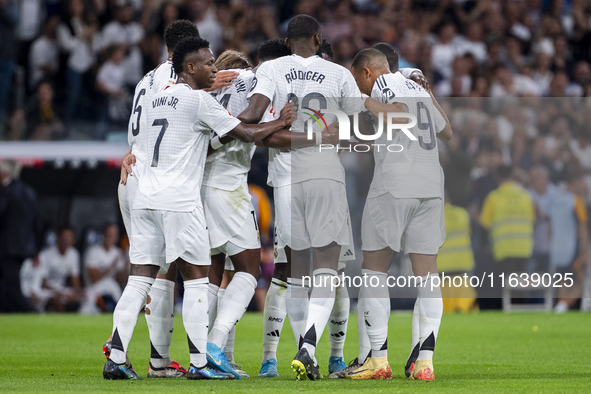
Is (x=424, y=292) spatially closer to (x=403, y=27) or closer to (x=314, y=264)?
(x=314, y=264)

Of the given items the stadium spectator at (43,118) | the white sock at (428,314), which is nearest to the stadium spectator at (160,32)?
the stadium spectator at (43,118)

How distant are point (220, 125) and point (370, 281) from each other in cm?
157

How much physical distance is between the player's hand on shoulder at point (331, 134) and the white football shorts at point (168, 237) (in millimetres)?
1080

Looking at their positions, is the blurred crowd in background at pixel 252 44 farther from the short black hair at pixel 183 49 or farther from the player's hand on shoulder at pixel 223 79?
the short black hair at pixel 183 49

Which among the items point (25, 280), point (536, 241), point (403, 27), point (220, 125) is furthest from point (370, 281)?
point (403, 27)

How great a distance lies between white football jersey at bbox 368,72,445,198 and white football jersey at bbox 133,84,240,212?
1125mm

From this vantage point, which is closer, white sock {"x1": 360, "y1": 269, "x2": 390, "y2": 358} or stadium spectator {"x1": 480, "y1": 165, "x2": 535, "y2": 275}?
white sock {"x1": 360, "y1": 269, "x2": 390, "y2": 358}

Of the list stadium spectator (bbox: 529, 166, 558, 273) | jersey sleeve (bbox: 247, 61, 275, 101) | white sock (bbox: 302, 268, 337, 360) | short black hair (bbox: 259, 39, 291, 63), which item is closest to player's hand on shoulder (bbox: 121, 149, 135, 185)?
jersey sleeve (bbox: 247, 61, 275, 101)

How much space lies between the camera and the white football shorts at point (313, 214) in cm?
617

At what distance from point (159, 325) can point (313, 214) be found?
4.83 ft

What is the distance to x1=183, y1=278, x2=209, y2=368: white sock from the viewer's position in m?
5.90

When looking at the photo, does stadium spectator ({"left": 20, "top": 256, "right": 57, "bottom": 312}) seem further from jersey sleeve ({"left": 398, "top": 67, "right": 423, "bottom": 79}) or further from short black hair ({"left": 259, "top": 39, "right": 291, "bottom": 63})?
jersey sleeve ({"left": 398, "top": 67, "right": 423, "bottom": 79})

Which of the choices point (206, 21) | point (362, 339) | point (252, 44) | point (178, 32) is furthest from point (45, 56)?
point (362, 339)

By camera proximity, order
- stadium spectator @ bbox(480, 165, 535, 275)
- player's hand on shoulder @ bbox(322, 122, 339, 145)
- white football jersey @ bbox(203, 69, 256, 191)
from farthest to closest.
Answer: stadium spectator @ bbox(480, 165, 535, 275) → white football jersey @ bbox(203, 69, 256, 191) → player's hand on shoulder @ bbox(322, 122, 339, 145)
